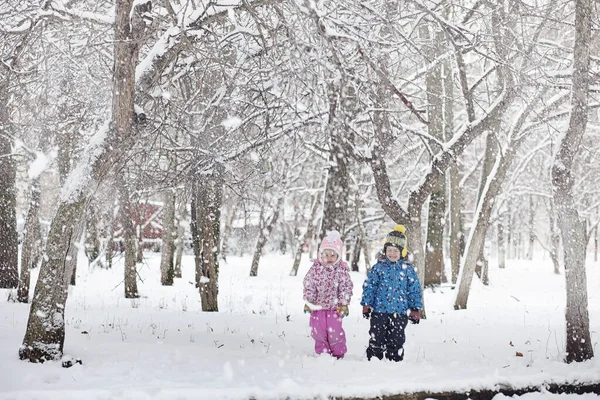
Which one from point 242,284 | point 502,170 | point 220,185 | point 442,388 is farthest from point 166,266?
point 442,388

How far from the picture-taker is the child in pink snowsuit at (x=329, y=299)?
601 centimetres

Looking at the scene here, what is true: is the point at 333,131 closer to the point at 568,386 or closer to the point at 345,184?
the point at 345,184

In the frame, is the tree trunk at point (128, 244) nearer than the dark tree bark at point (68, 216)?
No

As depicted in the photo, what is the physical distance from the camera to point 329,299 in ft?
19.7

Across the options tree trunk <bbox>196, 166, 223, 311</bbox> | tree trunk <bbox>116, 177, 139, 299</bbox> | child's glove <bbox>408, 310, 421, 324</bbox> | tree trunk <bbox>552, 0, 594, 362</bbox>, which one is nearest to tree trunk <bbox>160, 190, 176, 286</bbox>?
tree trunk <bbox>116, 177, 139, 299</bbox>

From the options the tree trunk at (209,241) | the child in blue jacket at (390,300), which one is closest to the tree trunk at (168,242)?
the tree trunk at (209,241)

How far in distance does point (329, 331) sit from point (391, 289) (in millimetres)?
866

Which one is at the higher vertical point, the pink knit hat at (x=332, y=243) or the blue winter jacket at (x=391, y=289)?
the pink knit hat at (x=332, y=243)

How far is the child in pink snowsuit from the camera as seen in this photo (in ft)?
19.7

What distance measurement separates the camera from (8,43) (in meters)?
6.59

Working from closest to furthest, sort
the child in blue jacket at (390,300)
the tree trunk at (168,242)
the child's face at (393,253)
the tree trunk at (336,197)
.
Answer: the child in blue jacket at (390,300) < the child's face at (393,253) < the tree trunk at (336,197) < the tree trunk at (168,242)

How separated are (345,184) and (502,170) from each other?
377 cm

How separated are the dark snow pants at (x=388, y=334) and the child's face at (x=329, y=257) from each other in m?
0.78

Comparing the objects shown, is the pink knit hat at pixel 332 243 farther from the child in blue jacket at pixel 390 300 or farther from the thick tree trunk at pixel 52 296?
the thick tree trunk at pixel 52 296
